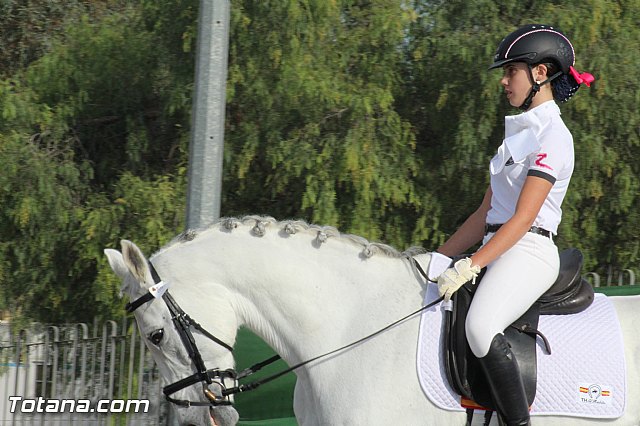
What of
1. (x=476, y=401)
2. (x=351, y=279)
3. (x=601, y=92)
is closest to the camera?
(x=476, y=401)

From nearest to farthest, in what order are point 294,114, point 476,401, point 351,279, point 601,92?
1. point 476,401
2. point 351,279
3. point 601,92
4. point 294,114

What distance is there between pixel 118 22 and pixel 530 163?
6148mm

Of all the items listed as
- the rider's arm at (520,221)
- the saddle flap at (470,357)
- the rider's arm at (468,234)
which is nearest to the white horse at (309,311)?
the saddle flap at (470,357)

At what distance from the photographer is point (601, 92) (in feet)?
24.2

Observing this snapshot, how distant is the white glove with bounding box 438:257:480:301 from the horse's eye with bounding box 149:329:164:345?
1189 mm

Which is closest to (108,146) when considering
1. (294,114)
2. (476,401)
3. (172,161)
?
(172,161)

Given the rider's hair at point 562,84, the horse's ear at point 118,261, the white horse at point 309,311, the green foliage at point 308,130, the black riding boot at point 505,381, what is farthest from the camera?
the green foliage at point 308,130

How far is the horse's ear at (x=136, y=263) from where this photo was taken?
3.63m

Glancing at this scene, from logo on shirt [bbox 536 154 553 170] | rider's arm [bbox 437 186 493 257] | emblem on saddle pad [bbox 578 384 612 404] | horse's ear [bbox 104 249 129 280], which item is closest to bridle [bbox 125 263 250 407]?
horse's ear [bbox 104 249 129 280]

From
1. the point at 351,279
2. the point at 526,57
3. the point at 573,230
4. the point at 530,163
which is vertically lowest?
the point at 573,230

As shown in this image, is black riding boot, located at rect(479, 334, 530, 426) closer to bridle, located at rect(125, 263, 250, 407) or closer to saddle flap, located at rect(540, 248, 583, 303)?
saddle flap, located at rect(540, 248, 583, 303)

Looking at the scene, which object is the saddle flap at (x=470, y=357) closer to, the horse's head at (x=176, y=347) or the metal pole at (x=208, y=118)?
the horse's head at (x=176, y=347)

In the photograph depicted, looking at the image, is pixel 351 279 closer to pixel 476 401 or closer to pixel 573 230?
pixel 476 401

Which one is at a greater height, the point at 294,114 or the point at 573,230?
the point at 294,114
